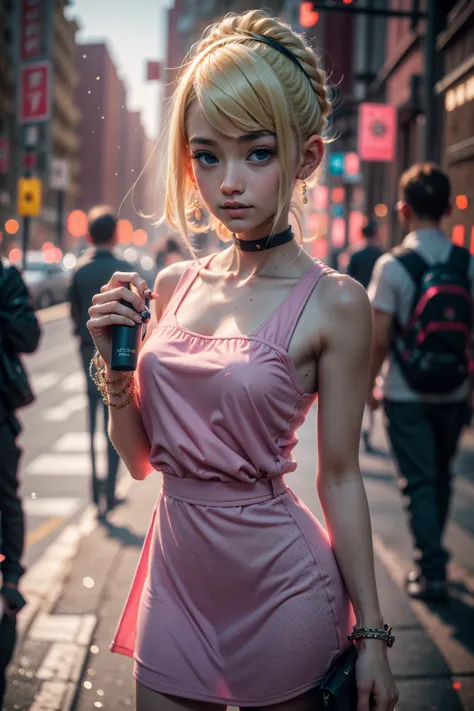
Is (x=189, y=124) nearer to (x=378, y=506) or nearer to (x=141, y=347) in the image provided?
(x=141, y=347)

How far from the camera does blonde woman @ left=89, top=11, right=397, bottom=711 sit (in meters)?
1.83

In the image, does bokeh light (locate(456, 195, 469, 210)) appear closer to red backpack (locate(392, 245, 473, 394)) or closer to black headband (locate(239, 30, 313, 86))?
A: red backpack (locate(392, 245, 473, 394))

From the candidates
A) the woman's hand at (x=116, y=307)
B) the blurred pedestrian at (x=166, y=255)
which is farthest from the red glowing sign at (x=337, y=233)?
the woman's hand at (x=116, y=307)

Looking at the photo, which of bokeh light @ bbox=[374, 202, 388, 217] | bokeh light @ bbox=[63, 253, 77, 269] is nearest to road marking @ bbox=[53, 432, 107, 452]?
bokeh light @ bbox=[374, 202, 388, 217]

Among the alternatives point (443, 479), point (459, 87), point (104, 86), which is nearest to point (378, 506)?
point (443, 479)

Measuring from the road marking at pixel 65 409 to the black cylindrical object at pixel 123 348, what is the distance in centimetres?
897

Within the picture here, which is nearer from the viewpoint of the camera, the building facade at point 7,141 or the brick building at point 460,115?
the brick building at point 460,115

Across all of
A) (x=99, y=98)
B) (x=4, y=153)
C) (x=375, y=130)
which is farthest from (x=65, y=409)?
(x=4, y=153)

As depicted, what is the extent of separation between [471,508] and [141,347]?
495cm

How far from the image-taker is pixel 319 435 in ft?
6.26

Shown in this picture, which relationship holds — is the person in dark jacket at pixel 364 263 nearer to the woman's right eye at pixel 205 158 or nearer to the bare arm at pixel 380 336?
the bare arm at pixel 380 336

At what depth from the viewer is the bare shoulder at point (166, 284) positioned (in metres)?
2.16

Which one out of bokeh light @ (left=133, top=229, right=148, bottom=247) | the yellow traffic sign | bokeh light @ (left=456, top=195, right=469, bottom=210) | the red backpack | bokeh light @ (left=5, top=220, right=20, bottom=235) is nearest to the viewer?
bokeh light @ (left=133, top=229, right=148, bottom=247)

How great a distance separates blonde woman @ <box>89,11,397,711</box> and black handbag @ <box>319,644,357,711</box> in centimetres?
2
